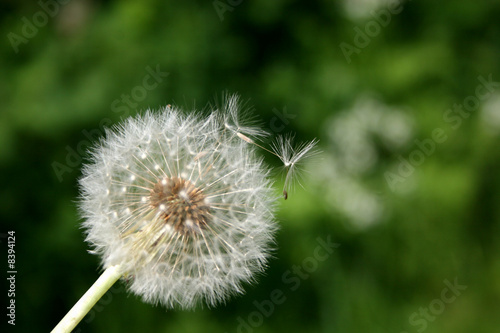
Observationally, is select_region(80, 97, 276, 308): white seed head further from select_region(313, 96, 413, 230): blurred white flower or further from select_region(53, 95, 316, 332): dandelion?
select_region(313, 96, 413, 230): blurred white flower

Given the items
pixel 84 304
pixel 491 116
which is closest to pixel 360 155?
pixel 491 116

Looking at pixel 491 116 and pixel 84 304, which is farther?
pixel 491 116

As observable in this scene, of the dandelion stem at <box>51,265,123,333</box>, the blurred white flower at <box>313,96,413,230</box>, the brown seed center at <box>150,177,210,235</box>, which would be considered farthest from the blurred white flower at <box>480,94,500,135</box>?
the dandelion stem at <box>51,265,123,333</box>

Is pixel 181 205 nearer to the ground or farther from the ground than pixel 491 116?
farther from the ground

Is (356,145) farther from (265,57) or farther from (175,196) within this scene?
(175,196)

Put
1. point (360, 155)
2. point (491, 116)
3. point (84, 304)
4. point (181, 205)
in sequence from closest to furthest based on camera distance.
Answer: point (84, 304) < point (181, 205) < point (360, 155) < point (491, 116)

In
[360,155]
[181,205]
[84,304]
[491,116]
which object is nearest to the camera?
[84,304]

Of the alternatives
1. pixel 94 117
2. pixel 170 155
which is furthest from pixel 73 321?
pixel 94 117

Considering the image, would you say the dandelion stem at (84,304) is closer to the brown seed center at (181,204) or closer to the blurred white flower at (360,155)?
the brown seed center at (181,204)

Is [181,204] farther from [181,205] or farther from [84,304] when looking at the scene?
[84,304]
